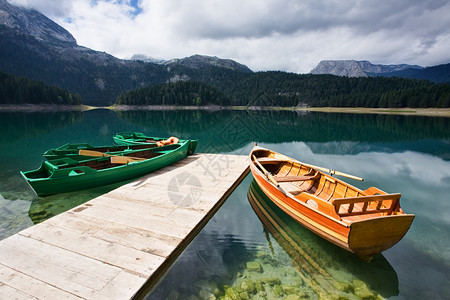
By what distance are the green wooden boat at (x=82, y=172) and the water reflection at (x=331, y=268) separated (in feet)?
24.2

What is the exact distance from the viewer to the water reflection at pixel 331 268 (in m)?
5.52

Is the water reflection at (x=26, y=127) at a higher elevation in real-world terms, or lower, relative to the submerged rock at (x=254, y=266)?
higher

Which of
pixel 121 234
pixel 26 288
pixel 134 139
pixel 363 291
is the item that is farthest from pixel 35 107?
pixel 363 291

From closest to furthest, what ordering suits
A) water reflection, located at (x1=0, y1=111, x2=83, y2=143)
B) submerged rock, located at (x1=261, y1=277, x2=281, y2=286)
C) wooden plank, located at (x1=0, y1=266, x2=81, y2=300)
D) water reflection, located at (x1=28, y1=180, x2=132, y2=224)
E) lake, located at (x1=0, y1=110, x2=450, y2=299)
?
wooden plank, located at (x1=0, y1=266, x2=81, y2=300) < lake, located at (x1=0, y1=110, x2=450, y2=299) < submerged rock, located at (x1=261, y1=277, x2=281, y2=286) < water reflection, located at (x1=28, y1=180, x2=132, y2=224) < water reflection, located at (x1=0, y1=111, x2=83, y2=143)

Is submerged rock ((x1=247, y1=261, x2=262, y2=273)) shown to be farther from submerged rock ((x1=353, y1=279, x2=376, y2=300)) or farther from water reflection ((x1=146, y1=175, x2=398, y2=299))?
submerged rock ((x1=353, y1=279, x2=376, y2=300))

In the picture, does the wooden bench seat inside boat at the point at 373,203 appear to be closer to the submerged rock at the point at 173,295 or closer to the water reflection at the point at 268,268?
the water reflection at the point at 268,268

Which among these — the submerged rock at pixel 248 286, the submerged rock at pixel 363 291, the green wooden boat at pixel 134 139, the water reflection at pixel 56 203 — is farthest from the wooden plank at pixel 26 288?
the green wooden boat at pixel 134 139

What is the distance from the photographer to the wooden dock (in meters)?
4.45

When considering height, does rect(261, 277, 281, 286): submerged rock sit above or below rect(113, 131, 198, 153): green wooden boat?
Result: below

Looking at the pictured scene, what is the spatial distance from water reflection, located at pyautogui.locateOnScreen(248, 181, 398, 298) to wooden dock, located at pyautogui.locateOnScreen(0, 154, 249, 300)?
122 inches

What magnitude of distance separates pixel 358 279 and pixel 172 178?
8744mm

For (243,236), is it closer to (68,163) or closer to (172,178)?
(172,178)

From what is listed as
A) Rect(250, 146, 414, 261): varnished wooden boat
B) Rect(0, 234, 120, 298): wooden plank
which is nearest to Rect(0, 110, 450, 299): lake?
Rect(250, 146, 414, 261): varnished wooden boat

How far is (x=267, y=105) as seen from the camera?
570 feet
